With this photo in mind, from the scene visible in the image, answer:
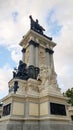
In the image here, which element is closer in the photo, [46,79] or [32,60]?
[46,79]

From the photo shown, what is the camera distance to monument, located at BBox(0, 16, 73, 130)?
37.0 ft

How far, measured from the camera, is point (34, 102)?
41.7 ft

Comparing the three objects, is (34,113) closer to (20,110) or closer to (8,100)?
(20,110)

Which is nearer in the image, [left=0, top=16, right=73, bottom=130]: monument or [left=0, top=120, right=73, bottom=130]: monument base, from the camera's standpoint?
[left=0, top=120, right=73, bottom=130]: monument base

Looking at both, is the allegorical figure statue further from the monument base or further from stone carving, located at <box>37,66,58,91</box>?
the monument base

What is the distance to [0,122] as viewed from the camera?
12406 mm

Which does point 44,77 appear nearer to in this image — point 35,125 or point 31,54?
point 31,54

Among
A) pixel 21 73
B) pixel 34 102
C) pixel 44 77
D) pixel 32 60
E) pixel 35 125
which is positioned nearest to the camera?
pixel 35 125

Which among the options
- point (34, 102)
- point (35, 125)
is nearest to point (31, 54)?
point (34, 102)

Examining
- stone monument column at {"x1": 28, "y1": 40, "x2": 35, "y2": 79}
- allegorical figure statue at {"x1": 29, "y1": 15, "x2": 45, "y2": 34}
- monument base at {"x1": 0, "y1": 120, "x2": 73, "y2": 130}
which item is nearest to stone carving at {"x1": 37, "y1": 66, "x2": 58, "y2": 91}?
stone monument column at {"x1": 28, "y1": 40, "x2": 35, "y2": 79}

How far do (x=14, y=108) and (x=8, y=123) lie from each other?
50.8 inches

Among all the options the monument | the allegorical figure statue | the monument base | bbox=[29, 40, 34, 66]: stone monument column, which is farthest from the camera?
the allegorical figure statue

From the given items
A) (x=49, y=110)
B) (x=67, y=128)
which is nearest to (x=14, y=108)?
(x=49, y=110)

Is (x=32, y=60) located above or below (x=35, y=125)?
above
